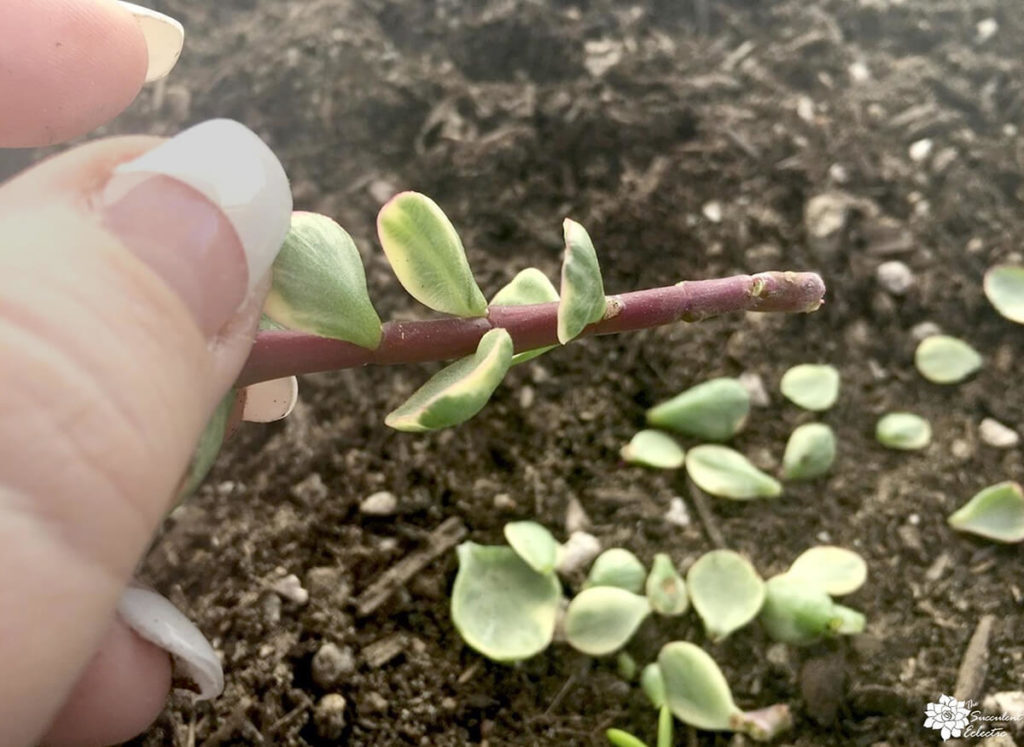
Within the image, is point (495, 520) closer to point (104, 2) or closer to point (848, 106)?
point (104, 2)

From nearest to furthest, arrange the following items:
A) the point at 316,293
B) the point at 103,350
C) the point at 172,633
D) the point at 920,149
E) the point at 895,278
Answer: the point at 103,350 → the point at 316,293 → the point at 172,633 → the point at 895,278 → the point at 920,149

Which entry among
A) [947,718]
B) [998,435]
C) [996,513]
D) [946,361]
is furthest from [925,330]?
[947,718]

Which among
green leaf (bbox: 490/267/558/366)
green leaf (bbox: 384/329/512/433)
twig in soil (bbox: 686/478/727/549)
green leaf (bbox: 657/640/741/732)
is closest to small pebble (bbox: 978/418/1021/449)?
twig in soil (bbox: 686/478/727/549)

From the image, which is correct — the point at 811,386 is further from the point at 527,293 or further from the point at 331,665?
the point at 331,665

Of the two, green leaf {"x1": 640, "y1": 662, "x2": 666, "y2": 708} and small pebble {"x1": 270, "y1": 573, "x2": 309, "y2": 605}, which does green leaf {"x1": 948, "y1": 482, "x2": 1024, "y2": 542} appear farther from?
small pebble {"x1": 270, "y1": 573, "x2": 309, "y2": 605}

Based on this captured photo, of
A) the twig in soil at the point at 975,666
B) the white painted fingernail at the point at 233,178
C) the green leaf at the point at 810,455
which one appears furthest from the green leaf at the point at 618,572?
the white painted fingernail at the point at 233,178
